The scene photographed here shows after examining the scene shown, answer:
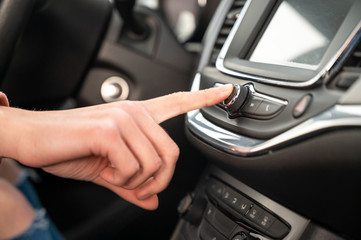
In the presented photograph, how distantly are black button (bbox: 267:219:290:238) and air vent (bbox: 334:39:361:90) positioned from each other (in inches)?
9.4

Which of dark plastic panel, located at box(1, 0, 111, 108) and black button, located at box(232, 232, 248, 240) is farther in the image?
dark plastic panel, located at box(1, 0, 111, 108)

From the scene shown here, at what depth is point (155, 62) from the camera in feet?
3.31

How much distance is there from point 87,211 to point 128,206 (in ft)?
0.42

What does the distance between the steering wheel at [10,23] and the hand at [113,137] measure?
0.22m

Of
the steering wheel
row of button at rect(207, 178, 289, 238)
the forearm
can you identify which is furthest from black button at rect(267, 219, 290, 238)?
the steering wheel

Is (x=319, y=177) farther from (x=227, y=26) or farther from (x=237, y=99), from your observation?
(x=227, y=26)

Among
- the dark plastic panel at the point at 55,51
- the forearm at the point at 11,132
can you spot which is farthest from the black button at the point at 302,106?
the dark plastic panel at the point at 55,51

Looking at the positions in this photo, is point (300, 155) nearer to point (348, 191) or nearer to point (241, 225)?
point (348, 191)

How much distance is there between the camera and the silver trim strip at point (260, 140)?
0.41 m

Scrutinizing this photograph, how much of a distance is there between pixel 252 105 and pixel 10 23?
456 mm

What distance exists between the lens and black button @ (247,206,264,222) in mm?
589

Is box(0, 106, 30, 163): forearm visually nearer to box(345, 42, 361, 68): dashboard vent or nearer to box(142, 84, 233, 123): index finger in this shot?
box(142, 84, 233, 123): index finger

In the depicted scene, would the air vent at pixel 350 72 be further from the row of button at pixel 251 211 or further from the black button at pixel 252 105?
the row of button at pixel 251 211

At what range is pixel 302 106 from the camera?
0.48 m
